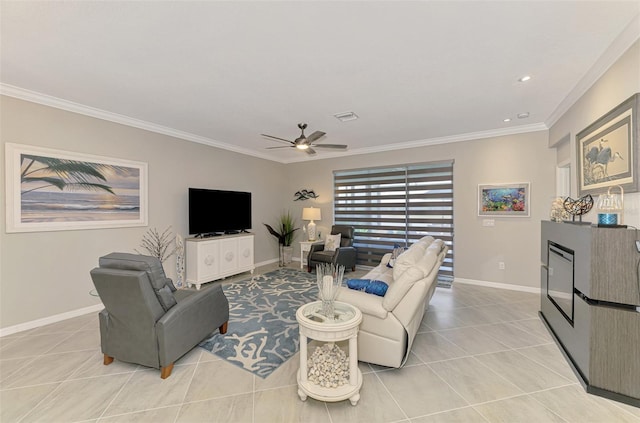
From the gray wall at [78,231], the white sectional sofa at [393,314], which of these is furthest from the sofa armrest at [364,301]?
the gray wall at [78,231]

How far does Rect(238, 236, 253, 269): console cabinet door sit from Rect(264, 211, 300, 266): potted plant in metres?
0.90

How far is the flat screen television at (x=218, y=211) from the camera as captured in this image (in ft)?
15.8

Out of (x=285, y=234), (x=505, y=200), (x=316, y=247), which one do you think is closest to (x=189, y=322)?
(x=316, y=247)

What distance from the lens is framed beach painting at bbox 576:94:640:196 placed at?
6.99 feet

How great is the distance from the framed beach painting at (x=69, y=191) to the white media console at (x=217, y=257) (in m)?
0.95

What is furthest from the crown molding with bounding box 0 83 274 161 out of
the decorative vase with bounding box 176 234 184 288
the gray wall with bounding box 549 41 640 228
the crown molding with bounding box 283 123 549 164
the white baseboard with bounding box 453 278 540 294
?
the gray wall with bounding box 549 41 640 228

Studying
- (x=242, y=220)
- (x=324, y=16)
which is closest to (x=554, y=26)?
(x=324, y=16)

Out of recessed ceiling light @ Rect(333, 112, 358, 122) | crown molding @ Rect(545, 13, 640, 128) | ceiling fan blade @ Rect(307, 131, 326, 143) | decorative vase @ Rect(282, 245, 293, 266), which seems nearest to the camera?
crown molding @ Rect(545, 13, 640, 128)

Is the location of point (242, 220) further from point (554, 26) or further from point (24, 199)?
point (554, 26)

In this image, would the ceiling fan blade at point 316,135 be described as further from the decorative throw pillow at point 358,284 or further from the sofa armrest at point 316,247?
the sofa armrest at point 316,247

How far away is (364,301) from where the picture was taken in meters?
2.35

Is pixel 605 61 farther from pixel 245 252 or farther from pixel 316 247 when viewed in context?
pixel 245 252

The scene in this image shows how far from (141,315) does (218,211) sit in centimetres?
318

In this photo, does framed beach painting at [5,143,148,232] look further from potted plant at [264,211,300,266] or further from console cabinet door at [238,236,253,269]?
potted plant at [264,211,300,266]
